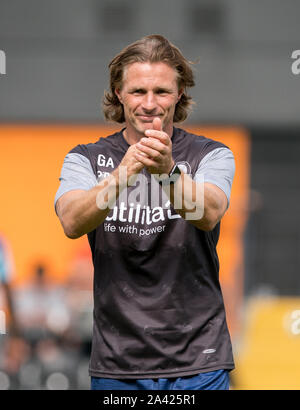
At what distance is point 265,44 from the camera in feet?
53.8

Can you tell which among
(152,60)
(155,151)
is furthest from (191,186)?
(152,60)

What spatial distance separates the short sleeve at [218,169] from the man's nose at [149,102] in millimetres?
307

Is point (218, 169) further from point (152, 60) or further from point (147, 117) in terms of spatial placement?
point (152, 60)

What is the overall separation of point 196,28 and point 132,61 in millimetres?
13676

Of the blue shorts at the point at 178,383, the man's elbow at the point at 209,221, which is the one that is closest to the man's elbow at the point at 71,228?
the man's elbow at the point at 209,221

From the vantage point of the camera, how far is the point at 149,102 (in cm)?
300

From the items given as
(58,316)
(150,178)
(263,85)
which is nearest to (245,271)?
(58,316)

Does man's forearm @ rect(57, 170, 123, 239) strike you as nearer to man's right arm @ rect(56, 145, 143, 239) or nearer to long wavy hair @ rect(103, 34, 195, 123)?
man's right arm @ rect(56, 145, 143, 239)

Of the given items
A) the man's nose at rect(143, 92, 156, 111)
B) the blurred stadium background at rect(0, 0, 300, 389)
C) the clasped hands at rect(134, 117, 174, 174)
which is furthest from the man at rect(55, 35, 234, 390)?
the blurred stadium background at rect(0, 0, 300, 389)

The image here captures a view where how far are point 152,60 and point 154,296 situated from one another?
33.9 inches

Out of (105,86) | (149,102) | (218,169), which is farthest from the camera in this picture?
(105,86)

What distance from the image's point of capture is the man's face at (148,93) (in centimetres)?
303

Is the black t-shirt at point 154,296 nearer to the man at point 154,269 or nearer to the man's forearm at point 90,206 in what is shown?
the man at point 154,269

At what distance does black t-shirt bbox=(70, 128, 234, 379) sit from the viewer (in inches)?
121
